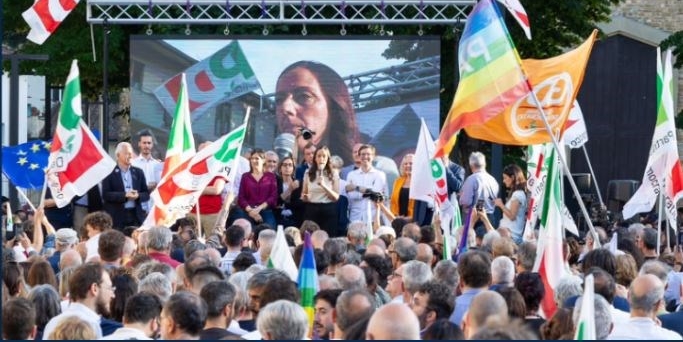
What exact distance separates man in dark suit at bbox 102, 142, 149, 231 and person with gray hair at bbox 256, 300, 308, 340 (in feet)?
38.0

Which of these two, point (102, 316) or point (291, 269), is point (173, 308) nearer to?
point (102, 316)

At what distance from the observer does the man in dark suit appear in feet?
63.7

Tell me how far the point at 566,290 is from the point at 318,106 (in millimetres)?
13038

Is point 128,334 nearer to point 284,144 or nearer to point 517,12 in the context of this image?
point 517,12

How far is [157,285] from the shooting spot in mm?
10031

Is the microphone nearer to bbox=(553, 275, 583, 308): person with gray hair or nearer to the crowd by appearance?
the crowd

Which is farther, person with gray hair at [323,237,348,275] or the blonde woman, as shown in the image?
the blonde woman

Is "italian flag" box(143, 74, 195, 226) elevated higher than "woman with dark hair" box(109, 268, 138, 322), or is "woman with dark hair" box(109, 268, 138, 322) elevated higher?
"italian flag" box(143, 74, 195, 226)

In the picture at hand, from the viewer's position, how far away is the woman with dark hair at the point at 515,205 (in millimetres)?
18859

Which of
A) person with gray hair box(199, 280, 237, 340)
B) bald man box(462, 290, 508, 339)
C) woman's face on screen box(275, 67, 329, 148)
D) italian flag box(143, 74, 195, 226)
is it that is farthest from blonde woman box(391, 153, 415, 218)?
bald man box(462, 290, 508, 339)

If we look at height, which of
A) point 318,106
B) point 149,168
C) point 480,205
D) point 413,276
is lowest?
point 413,276

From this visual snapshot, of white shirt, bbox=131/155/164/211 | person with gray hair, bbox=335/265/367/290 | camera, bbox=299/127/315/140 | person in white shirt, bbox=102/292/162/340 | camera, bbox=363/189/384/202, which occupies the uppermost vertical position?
camera, bbox=299/127/315/140

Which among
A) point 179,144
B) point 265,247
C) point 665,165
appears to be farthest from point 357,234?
point 665,165

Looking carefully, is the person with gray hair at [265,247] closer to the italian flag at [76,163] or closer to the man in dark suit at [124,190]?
the italian flag at [76,163]
